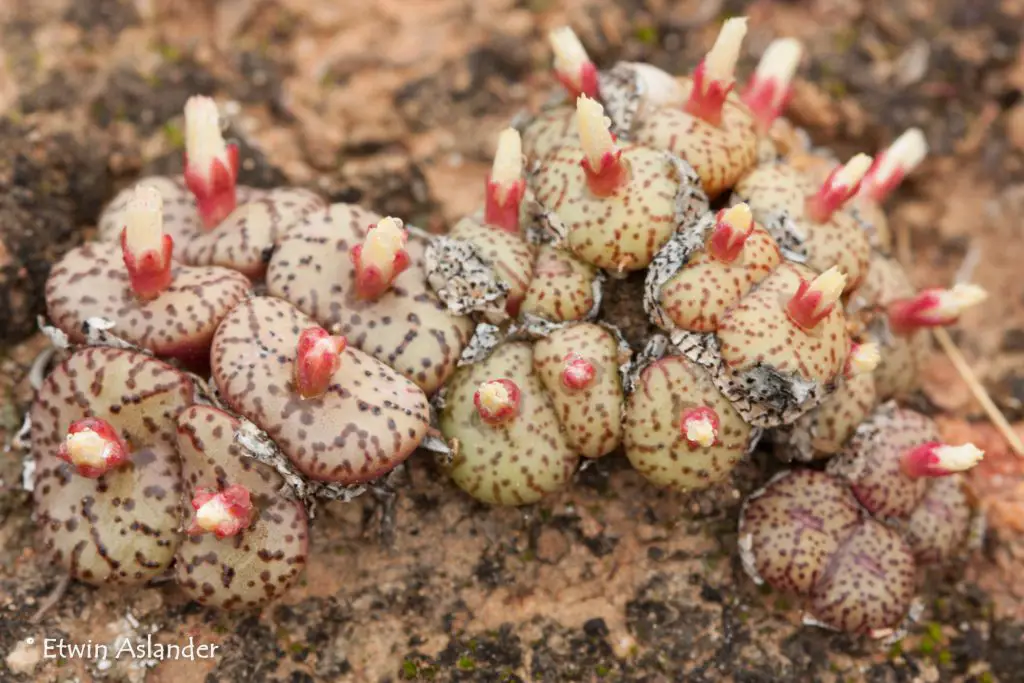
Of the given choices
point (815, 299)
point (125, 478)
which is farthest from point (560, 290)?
point (125, 478)

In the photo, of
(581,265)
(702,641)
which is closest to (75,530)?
(581,265)

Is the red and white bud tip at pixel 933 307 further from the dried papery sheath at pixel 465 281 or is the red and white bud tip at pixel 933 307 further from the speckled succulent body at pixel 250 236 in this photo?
the speckled succulent body at pixel 250 236

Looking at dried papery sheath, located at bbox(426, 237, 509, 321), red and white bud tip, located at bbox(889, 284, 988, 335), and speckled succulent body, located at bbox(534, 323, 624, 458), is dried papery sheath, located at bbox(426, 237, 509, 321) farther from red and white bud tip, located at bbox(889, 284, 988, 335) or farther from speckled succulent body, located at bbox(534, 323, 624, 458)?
red and white bud tip, located at bbox(889, 284, 988, 335)

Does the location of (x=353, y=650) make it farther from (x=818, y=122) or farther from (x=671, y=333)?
(x=818, y=122)

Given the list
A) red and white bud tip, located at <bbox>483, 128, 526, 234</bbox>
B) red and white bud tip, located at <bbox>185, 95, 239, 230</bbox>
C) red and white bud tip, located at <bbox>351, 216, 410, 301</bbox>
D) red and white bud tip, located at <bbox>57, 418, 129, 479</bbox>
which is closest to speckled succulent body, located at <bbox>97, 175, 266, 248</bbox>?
red and white bud tip, located at <bbox>185, 95, 239, 230</bbox>

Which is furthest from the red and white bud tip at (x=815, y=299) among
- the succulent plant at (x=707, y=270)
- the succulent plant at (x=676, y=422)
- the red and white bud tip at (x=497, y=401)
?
the red and white bud tip at (x=497, y=401)
